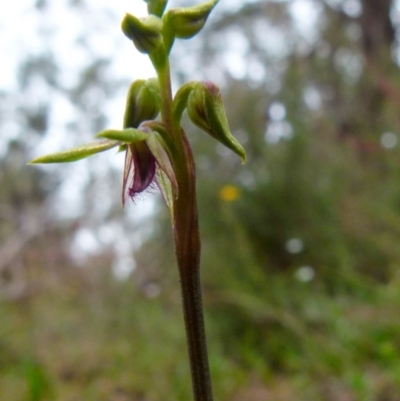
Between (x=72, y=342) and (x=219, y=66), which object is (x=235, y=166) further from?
(x=219, y=66)

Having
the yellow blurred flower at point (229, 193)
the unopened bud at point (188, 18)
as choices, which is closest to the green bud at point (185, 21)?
the unopened bud at point (188, 18)

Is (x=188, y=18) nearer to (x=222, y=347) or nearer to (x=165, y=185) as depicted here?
(x=165, y=185)

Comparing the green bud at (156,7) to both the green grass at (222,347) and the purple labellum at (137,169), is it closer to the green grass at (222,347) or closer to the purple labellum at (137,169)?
the purple labellum at (137,169)

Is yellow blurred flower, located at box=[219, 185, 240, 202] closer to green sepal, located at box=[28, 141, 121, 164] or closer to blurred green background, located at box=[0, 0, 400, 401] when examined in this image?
blurred green background, located at box=[0, 0, 400, 401]

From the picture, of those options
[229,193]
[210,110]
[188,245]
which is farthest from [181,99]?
[229,193]

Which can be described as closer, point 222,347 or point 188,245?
point 188,245

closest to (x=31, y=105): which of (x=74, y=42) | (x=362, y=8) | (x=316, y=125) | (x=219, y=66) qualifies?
(x=74, y=42)
